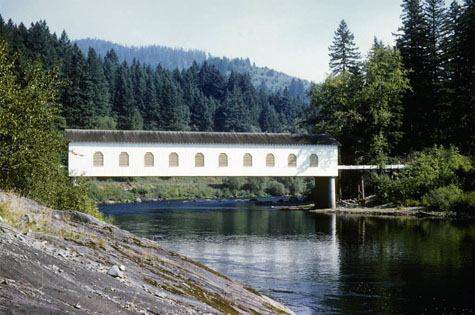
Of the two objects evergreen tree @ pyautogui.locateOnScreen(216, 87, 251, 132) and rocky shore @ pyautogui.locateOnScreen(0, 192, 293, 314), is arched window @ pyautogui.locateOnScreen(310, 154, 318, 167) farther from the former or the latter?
evergreen tree @ pyautogui.locateOnScreen(216, 87, 251, 132)

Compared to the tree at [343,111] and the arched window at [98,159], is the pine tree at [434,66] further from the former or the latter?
the arched window at [98,159]

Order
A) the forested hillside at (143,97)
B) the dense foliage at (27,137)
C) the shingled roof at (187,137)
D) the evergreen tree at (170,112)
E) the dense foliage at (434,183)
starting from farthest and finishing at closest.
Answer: the evergreen tree at (170,112)
the forested hillside at (143,97)
the dense foliage at (434,183)
the shingled roof at (187,137)
the dense foliage at (27,137)

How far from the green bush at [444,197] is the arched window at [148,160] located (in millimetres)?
16818

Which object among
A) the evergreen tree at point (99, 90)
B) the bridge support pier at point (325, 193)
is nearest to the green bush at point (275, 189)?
the evergreen tree at point (99, 90)

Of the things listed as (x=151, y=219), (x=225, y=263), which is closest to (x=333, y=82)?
(x=151, y=219)

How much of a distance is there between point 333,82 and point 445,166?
467 inches

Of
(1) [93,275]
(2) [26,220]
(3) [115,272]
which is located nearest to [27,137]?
(2) [26,220]

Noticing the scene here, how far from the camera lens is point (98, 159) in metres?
30.9

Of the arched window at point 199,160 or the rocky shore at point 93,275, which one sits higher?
the arched window at point 199,160

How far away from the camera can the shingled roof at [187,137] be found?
3116cm

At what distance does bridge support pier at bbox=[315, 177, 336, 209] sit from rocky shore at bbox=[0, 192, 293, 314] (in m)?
27.4

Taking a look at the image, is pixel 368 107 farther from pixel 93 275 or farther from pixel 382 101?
pixel 93 275

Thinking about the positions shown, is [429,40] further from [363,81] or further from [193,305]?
[193,305]

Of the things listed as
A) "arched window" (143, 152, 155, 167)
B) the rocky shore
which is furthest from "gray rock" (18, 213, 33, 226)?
"arched window" (143, 152, 155, 167)
